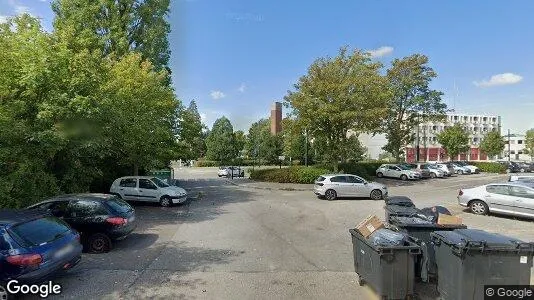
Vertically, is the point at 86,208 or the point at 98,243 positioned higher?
the point at 86,208

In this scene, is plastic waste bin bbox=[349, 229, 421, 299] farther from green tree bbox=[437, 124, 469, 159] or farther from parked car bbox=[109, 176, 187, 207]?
green tree bbox=[437, 124, 469, 159]

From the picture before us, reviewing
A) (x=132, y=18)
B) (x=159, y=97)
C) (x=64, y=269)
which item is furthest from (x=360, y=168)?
(x=64, y=269)

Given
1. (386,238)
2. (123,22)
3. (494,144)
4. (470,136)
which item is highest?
(123,22)

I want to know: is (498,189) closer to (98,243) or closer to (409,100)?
(98,243)

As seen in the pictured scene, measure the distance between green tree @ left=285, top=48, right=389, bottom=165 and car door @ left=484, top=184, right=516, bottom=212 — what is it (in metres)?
12.4

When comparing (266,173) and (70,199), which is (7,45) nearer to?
(70,199)

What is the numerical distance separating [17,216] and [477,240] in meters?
8.02

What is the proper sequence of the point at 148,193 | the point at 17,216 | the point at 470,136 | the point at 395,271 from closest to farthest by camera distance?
the point at 395,271, the point at 17,216, the point at 148,193, the point at 470,136

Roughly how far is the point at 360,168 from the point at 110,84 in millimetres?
23604

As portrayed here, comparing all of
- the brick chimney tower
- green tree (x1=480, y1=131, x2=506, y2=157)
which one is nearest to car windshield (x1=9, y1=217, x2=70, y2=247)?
green tree (x1=480, y1=131, x2=506, y2=157)

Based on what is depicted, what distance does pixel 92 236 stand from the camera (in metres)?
9.71

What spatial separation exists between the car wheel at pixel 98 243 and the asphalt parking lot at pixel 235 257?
230mm

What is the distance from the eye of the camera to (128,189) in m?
18.8

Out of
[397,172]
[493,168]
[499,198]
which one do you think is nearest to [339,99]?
[397,172]
